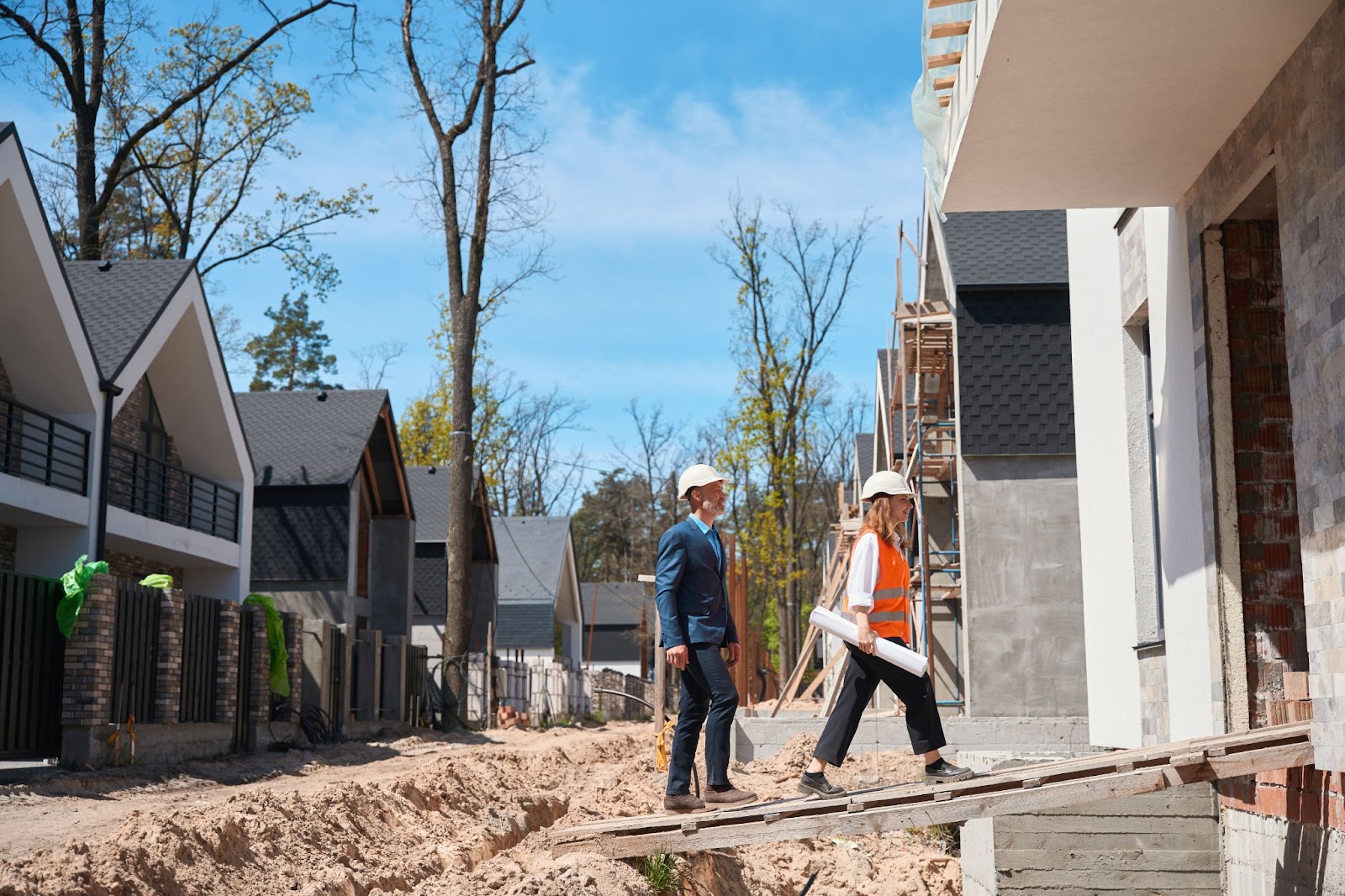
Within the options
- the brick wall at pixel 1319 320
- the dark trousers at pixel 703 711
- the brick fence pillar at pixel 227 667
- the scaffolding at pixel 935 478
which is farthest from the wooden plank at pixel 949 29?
the brick fence pillar at pixel 227 667

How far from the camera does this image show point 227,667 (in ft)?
57.9

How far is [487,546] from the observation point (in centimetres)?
4062

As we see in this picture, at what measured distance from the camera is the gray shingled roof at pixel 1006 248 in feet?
59.2

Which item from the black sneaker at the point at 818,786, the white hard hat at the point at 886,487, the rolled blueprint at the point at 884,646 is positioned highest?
the white hard hat at the point at 886,487

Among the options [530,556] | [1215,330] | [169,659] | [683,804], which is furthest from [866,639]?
[530,556]

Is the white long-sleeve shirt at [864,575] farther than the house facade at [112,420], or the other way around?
the house facade at [112,420]

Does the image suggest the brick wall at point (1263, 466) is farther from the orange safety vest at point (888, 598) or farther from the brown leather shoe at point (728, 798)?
the brown leather shoe at point (728, 798)

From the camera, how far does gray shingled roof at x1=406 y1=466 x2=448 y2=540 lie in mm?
39250

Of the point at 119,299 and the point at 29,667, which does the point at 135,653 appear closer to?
the point at 29,667

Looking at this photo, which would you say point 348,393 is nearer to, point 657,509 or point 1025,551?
point 1025,551

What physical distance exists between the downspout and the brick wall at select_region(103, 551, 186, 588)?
106cm

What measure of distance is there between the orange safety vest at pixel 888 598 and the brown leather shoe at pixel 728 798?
1224 millimetres

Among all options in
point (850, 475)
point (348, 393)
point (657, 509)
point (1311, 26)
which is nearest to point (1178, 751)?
point (1311, 26)

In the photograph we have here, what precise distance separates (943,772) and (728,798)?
4.03 feet
